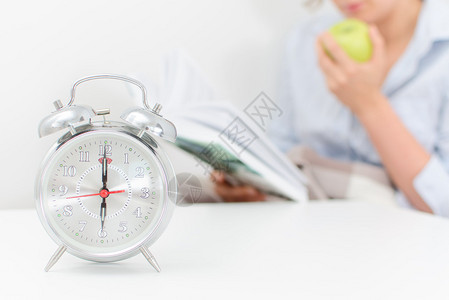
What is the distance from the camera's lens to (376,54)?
1.16 m

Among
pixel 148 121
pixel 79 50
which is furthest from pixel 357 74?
pixel 148 121

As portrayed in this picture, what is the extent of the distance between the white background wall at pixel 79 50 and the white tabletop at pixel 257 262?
6.3 inches

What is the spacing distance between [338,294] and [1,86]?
774 millimetres

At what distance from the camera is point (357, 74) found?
3.81ft

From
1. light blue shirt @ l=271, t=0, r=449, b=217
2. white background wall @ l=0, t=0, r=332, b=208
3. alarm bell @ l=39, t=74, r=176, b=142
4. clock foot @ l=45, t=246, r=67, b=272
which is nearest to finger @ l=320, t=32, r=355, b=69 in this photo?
light blue shirt @ l=271, t=0, r=449, b=217

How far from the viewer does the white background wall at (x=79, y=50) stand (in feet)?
3.21

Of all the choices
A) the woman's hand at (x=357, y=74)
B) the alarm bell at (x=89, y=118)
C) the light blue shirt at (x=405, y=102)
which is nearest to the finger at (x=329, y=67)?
the woman's hand at (x=357, y=74)

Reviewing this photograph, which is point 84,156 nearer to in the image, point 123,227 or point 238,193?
point 123,227

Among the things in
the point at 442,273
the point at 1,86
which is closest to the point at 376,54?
the point at 442,273

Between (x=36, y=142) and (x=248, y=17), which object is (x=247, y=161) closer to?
(x=36, y=142)

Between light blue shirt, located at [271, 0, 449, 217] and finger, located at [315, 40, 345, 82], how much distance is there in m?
0.16

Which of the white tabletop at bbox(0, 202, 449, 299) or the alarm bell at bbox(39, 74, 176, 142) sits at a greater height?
the alarm bell at bbox(39, 74, 176, 142)

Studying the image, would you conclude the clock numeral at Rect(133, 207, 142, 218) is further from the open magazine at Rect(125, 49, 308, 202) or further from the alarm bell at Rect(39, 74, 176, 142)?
the open magazine at Rect(125, 49, 308, 202)

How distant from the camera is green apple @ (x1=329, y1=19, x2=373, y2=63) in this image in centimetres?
117
